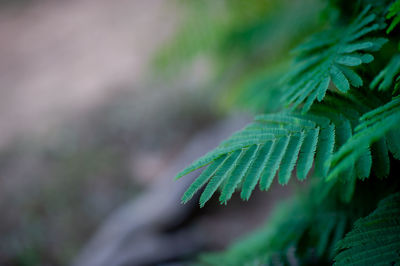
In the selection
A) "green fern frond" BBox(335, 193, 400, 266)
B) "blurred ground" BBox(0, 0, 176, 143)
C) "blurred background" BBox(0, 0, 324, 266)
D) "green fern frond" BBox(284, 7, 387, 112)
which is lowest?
"green fern frond" BBox(335, 193, 400, 266)

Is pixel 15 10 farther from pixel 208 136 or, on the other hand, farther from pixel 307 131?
pixel 307 131

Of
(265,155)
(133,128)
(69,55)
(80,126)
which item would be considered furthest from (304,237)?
(69,55)

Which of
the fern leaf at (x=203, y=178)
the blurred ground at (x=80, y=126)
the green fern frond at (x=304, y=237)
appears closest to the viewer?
the fern leaf at (x=203, y=178)

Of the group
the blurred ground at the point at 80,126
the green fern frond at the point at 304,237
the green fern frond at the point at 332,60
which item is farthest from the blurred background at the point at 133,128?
the green fern frond at the point at 304,237

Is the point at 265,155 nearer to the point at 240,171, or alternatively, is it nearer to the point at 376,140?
the point at 240,171

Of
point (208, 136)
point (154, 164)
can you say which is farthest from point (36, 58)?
point (208, 136)

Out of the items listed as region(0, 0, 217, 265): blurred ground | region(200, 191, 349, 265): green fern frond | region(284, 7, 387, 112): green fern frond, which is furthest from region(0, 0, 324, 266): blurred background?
region(200, 191, 349, 265): green fern frond

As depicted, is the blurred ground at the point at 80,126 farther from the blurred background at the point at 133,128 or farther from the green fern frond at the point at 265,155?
the green fern frond at the point at 265,155

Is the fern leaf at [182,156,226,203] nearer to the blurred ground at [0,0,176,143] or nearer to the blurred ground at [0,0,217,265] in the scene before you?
the blurred ground at [0,0,217,265]

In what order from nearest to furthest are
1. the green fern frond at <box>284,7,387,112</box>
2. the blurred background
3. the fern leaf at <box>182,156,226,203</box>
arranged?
the fern leaf at <box>182,156,226,203</box> < the green fern frond at <box>284,7,387,112</box> < the blurred background
